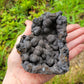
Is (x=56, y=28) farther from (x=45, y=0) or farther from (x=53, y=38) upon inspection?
(x=45, y=0)

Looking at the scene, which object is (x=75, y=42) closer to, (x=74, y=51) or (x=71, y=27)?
(x=74, y=51)

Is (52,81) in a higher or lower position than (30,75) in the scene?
lower

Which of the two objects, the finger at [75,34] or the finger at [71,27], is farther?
the finger at [71,27]

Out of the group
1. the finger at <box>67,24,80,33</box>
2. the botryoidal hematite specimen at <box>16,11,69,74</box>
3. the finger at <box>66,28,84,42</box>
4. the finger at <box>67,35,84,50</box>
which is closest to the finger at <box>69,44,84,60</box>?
the finger at <box>67,35,84,50</box>

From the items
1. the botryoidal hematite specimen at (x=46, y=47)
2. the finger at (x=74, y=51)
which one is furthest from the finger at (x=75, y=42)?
the botryoidal hematite specimen at (x=46, y=47)

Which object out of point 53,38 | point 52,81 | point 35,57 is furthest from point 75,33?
point 35,57

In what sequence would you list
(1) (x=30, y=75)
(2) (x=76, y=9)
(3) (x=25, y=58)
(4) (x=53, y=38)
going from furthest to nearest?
(2) (x=76, y=9)
(1) (x=30, y=75)
(4) (x=53, y=38)
(3) (x=25, y=58)

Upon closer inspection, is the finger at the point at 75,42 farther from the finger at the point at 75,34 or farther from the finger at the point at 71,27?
the finger at the point at 71,27
